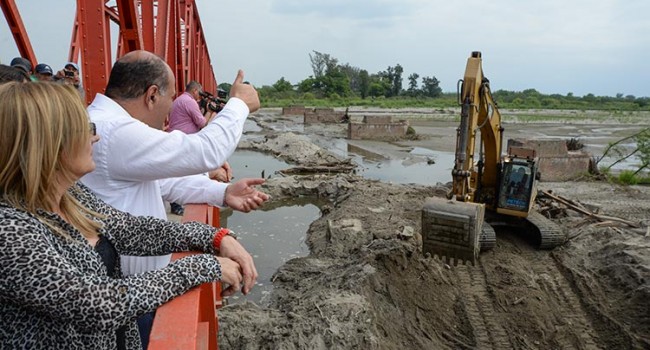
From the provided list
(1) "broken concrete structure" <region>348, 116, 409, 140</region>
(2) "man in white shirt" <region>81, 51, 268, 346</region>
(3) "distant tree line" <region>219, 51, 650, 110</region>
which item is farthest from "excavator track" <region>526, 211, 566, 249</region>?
(3) "distant tree line" <region>219, 51, 650, 110</region>

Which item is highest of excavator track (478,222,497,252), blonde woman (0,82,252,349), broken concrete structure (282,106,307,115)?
blonde woman (0,82,252,349)

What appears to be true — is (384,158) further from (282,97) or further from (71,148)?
(282,97)

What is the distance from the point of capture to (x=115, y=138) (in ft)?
6.54

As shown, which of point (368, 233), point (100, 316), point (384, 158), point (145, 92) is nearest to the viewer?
point (100, 316)

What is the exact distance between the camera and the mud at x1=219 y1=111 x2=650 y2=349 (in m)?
5.04

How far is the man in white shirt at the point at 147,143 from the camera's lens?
6.56ft

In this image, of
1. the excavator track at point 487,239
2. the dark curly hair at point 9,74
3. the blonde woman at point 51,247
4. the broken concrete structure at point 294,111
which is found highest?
the dark curly hair at point 9,74

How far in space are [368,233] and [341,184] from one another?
406 centimetres

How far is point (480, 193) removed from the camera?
808cm

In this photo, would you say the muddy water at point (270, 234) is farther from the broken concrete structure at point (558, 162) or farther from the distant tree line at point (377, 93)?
the distant tree line at point (377, 93)

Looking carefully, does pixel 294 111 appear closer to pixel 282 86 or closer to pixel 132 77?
pixel 282 86

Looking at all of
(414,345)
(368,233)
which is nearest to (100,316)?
(414,345)

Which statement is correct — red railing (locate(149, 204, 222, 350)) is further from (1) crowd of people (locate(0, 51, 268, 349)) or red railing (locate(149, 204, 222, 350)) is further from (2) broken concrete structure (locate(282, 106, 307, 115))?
(2) broken concrete structure (locate(282, 106, 307, 115))

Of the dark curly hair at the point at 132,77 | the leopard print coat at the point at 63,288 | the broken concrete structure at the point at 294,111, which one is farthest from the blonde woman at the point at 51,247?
the broken concrete structure at the point at 294,111
